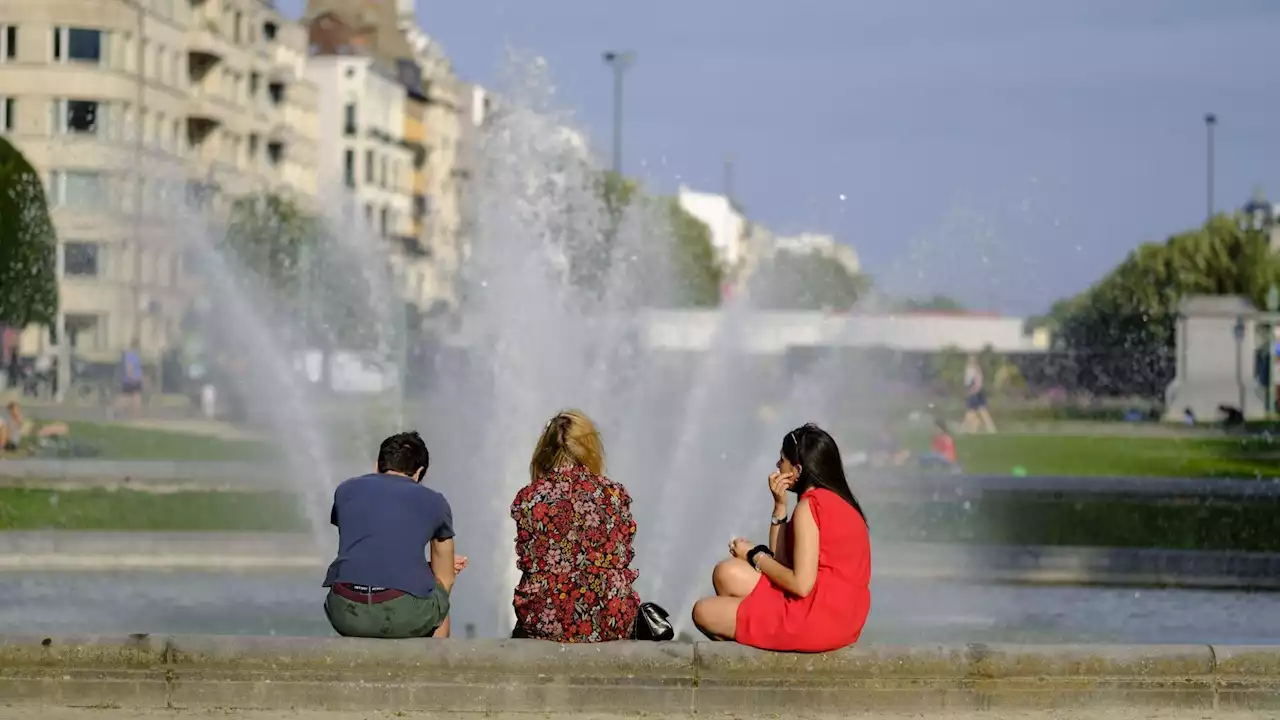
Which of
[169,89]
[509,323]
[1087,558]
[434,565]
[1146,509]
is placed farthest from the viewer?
[169,89]

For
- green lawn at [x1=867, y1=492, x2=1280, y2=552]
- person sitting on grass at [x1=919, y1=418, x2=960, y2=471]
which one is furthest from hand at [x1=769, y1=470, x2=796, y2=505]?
person sitting on grass at [x1=919, y1=418, x2=960, y2=471]

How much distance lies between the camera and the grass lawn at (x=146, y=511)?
20812 mm

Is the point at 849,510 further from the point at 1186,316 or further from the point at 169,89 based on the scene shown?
the point at 169,89

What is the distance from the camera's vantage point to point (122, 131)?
7781 cm

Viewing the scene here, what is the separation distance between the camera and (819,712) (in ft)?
28.1

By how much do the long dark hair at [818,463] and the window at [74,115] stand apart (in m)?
70.8

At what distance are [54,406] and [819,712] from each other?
42.7m

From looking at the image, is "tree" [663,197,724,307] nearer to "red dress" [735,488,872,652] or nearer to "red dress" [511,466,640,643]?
"red dress" [511,466,640,643]

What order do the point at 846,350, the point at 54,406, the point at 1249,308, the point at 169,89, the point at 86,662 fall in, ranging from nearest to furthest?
1. the point at 86,662
2. the point at 846,350
3. the point at 54,406
4. the point at 1249,308
5. the point at 169,89

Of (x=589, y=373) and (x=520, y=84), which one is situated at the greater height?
(x=520, y=84)

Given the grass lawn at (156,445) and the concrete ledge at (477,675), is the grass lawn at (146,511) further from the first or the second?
the concrete ledge at (477,675)

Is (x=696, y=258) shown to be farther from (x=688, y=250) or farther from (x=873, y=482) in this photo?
(x=873, y=482)

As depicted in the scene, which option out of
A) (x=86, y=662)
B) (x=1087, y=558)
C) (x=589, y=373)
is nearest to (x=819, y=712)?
(x=86, y=662)

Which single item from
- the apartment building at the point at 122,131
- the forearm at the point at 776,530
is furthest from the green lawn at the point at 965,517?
the apartment building at the point at 122,131
